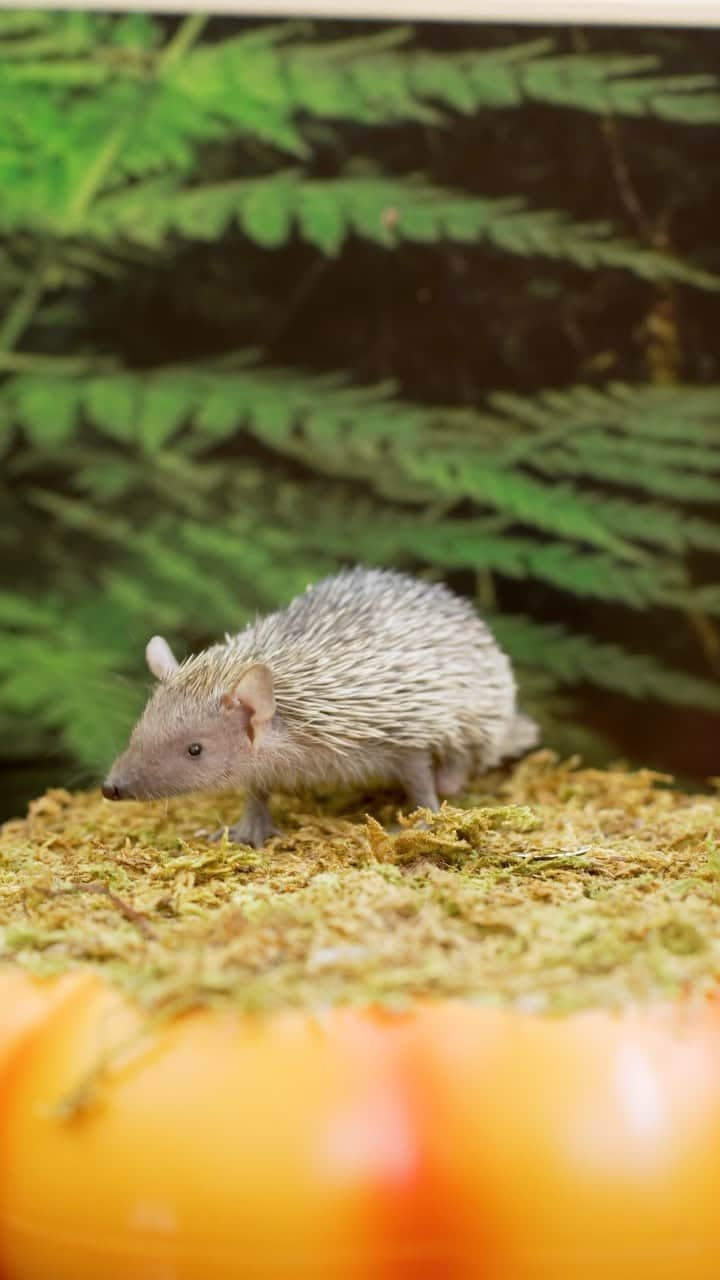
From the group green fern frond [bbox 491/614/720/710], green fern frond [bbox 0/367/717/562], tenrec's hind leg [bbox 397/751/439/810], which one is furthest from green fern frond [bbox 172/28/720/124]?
tenrec's hind leg [bbox 397/751/439/810]

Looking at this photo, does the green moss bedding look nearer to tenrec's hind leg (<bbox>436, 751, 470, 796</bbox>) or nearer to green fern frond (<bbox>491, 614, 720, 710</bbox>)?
tenrec's hind leg (<bbox>436, 751, 470, 796</bbox>)

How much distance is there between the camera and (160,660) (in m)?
3.75

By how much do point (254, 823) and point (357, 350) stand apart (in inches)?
79.6

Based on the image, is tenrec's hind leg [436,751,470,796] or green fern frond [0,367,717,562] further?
A: green fern frond [0,367,717,562]

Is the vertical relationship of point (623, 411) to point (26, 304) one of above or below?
below

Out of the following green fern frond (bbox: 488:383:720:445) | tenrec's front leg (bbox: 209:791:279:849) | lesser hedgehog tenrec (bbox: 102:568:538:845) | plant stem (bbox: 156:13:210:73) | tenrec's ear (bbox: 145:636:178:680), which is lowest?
tenrec's front leg (bbox: 209:791:279:849)

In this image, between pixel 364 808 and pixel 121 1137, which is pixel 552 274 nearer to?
pixel 364 808

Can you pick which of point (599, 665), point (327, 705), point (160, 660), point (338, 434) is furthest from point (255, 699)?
point (599, 665)

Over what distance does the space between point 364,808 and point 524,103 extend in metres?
2.78

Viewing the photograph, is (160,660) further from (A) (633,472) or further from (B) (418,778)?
(A) (633,472)

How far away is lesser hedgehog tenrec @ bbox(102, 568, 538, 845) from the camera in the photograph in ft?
11.5

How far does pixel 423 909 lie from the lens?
99.2 inches

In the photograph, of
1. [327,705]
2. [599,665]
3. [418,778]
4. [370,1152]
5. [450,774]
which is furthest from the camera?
[599,665]

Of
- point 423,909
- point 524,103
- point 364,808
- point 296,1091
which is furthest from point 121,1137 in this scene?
point 524,103
